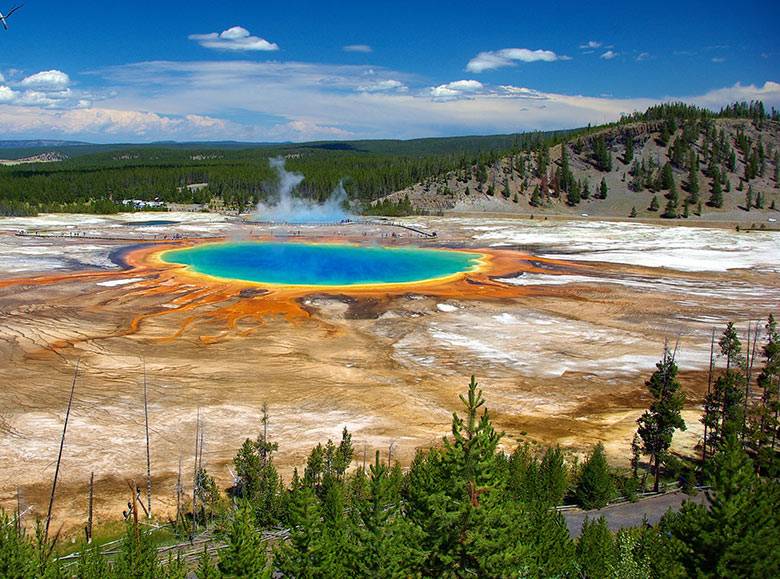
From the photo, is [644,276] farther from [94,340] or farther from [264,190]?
[264,190]

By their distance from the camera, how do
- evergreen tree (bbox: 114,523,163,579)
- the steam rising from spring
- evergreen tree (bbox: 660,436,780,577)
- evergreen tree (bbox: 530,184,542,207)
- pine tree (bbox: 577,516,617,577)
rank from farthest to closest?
1. evergreen tree (bbox: 530,184,542,207)
2. the steam rising from spring
3. pine tree (bbox: 577,516,617,577)
4. evergreen tree (bbox: 114,523,163,579)
5. evergreen tree (bbox: 660,436,780,577)

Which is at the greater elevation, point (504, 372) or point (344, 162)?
point (344, 162)

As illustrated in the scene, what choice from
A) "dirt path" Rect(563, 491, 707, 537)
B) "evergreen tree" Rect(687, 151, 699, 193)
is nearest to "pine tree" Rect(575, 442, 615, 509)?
"dirt path" Rect(563, 491, 707, 537)

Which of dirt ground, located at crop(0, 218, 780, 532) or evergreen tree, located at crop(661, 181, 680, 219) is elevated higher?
evergreen tree, located at crop(661, 181, 680, 219)

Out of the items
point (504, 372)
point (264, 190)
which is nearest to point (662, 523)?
point (504, 372)

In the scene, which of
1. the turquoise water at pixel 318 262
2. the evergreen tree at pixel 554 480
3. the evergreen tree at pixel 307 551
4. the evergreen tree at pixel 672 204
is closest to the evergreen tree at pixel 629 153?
the evergreen tree at pixel 672 204

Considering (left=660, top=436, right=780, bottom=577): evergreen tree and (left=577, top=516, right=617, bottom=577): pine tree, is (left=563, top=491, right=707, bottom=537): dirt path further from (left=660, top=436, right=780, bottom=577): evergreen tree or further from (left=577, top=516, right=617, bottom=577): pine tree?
(left=660, top=436, right=780, bottom=577): evergreen tree
